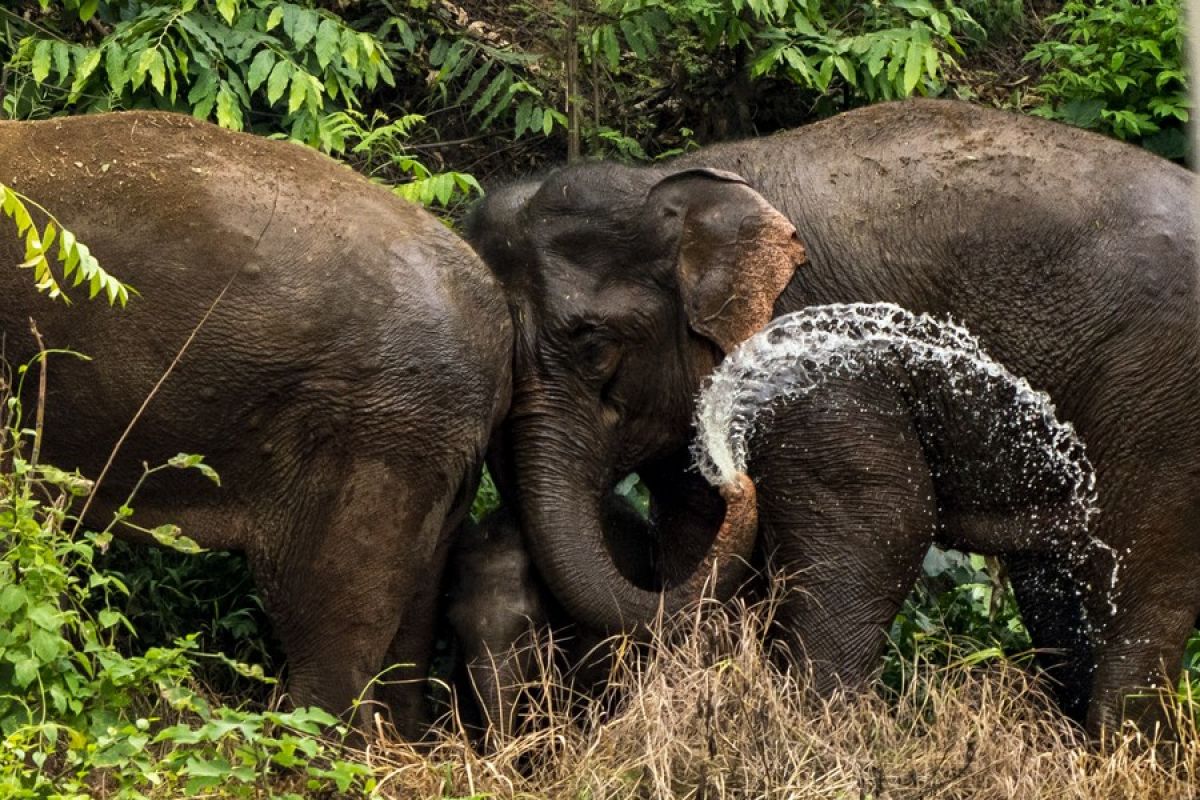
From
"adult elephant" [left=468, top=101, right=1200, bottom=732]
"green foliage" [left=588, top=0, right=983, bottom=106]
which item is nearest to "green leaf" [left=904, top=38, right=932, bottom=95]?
"green foliage" [left=588, top=0, right=983, bottom=106]

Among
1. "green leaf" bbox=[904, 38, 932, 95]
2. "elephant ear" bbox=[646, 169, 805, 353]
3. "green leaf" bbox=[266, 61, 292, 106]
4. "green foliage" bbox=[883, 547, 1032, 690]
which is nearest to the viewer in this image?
"elephant ear" bbox=[646, 169, 805, 353]

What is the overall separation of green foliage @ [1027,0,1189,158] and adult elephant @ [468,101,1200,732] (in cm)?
243

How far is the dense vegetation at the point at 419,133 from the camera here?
187 inches

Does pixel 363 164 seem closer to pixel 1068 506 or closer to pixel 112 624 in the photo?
pixel 1068 506

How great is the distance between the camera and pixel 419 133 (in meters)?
9.27

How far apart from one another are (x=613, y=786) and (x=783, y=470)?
4.48 ft

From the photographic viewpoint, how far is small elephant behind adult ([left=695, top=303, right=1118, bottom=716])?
20.4 ft

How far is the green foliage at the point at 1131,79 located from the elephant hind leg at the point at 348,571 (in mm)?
4135

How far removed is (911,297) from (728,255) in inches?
20.9

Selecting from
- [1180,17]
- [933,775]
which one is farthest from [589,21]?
[933,775]

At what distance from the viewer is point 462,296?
18.9 feet

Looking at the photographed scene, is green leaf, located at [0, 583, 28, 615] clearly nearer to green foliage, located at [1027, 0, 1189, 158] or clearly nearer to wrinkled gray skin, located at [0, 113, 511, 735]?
wrinkled gray skin, located at [0, 113, 511, 735]

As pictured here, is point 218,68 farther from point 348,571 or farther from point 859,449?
point 859,449

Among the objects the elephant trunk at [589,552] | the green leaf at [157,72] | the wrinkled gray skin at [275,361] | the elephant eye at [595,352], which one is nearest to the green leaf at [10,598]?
the wrinkled gray skin at [275,361]
